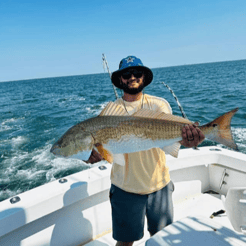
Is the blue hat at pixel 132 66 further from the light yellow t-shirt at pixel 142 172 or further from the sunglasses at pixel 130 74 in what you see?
the light yellow t-shirt at pixel 142 172

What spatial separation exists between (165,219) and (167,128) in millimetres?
1117

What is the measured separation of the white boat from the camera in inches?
81.3

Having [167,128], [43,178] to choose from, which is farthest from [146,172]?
[43,178]

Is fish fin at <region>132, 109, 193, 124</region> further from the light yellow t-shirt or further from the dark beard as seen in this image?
the dark beard

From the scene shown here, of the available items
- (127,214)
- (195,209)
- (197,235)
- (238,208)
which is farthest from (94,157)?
(195,209)

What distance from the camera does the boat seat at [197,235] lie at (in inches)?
74.7

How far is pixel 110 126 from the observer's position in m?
2.20

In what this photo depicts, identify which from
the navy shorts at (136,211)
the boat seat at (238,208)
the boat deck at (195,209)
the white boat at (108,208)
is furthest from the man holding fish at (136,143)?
the boat deck at (195,209)

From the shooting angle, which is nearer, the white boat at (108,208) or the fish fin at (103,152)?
the white boat at (108,208)

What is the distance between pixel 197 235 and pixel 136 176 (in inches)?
31.3

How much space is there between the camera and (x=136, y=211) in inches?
94.7

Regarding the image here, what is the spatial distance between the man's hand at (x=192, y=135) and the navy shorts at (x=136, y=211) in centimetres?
64

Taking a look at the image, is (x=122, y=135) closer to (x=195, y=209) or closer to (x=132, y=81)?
(x=132, y=81)

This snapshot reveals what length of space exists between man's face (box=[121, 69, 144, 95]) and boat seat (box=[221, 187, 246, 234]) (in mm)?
1720
